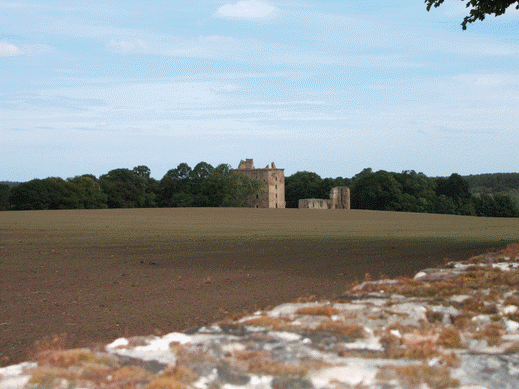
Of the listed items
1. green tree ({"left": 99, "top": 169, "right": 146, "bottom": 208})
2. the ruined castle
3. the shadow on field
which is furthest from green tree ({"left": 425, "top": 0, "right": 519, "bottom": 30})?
the ruined castle

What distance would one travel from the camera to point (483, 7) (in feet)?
60.0

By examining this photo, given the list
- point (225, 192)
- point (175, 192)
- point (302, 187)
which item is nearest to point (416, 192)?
Answer: point (302, 187)

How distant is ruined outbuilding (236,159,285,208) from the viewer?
4237 inches

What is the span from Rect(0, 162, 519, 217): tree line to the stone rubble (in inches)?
2941

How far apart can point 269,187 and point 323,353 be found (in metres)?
104

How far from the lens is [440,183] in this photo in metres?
109

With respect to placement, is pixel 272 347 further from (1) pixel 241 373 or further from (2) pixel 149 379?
(2) pixel 149 379

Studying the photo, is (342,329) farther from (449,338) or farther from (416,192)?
(416,192)

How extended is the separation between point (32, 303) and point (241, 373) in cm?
699

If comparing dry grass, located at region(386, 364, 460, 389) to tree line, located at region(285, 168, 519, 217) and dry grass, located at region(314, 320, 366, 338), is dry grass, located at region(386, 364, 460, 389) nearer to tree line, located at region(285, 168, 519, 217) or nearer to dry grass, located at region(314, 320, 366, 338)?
dry grass, located at region(314, 320, 366, 338)

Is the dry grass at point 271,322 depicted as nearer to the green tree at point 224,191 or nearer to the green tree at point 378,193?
the green tree at point 224,191

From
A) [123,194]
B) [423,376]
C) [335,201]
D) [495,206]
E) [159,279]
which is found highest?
[123,194]

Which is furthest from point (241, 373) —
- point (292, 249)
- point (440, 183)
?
point (440, 183)

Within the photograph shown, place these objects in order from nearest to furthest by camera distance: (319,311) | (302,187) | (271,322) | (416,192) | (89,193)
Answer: (271,322) → (319,311) → (89,193) → (416,192) → (302,187)
